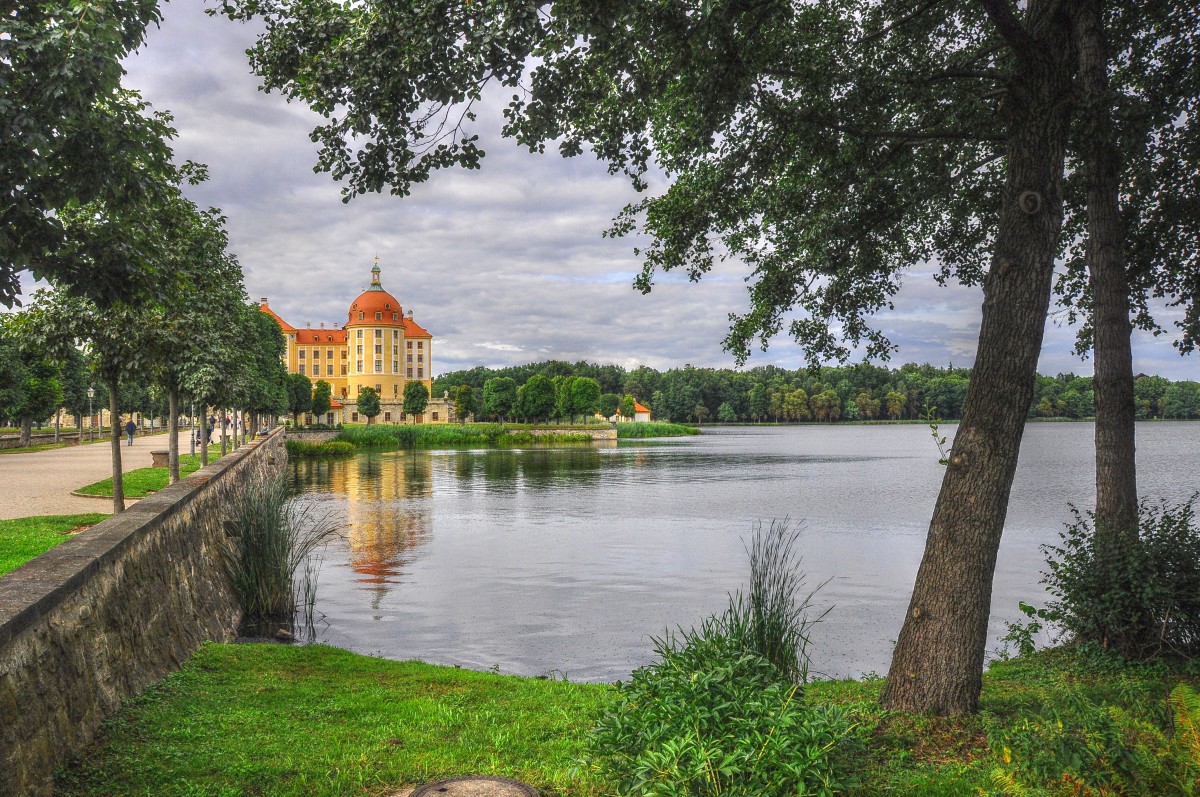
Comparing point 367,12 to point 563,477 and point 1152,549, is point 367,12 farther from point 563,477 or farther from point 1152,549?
point 563,477

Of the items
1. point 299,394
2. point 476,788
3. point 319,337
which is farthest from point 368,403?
point 476,788

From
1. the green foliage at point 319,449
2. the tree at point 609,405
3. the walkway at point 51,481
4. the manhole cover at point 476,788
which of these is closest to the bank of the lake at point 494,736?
the manhole cover at point 476,788

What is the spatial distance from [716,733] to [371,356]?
336ft

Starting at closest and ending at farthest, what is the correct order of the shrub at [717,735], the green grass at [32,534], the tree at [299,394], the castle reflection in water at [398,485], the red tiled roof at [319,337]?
the shrub at [717,735] < the green grass at [32,534] < the castle reflection in water at [398,485] < the tree at [299,394] < the red tiled roof at [319,337]

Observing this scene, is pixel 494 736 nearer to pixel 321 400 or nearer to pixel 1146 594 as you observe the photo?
pixel 1146 594

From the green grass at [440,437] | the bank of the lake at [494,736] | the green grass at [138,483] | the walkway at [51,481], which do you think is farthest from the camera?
the green grass at [440,437]

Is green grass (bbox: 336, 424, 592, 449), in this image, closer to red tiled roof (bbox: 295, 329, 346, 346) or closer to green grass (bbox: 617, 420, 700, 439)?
green grass (bbox: 617, 420, 700, 439)

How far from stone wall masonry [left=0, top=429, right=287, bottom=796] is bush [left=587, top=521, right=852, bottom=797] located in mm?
2483

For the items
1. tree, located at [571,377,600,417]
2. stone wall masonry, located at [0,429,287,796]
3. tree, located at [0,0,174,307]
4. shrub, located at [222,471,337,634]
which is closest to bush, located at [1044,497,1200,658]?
stone wall masonry, located at [0,429,287,796]

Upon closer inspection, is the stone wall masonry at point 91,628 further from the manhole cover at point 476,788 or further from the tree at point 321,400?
the tree at point 321,400

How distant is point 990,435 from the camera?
4473 mm

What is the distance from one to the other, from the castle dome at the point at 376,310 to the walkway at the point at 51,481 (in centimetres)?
7453

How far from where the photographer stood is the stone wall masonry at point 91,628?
11.1ft

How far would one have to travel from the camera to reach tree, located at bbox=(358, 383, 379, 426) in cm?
9188
